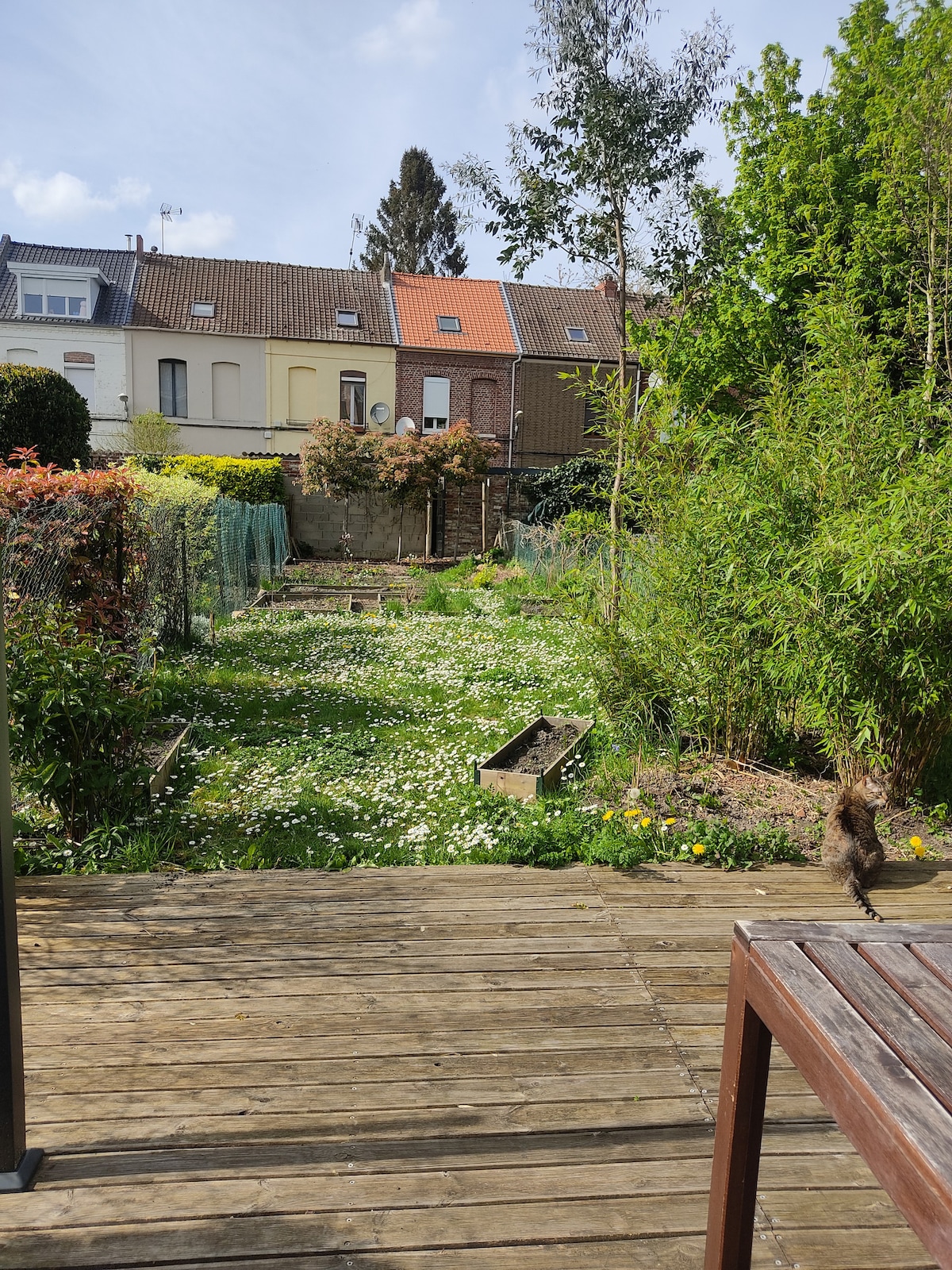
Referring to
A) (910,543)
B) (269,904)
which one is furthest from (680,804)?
(269,904)

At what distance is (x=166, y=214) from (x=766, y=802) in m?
29.3

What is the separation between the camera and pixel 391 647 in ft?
31.6

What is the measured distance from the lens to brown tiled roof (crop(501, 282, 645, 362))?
26438 mm

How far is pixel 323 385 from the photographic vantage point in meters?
25.5

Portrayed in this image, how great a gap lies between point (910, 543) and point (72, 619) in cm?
427

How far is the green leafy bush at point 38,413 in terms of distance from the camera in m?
13.4

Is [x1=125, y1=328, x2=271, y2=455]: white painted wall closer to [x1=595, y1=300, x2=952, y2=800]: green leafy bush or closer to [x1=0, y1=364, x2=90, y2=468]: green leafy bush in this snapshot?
[x1=0, y1=364, x2=90, y2=468]: green leafy bush

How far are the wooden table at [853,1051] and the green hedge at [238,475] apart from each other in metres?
20.8

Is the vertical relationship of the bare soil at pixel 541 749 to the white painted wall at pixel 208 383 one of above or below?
below

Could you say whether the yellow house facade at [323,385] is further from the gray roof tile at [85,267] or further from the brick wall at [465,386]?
the gray roof tile at [85,267]

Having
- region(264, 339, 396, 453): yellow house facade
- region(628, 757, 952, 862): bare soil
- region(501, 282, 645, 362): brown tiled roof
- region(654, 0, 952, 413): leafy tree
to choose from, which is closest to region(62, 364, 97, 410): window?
region(264, 339, 396, 453): yellow house facade

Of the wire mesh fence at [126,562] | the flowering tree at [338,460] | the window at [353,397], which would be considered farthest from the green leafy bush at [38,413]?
the window at [353,397]

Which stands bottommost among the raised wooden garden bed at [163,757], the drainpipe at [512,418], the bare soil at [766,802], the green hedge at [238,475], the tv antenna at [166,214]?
the raised wooden garden bed at [163,757]

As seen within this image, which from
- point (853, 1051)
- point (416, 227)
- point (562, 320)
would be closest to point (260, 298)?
point (562, 320)
